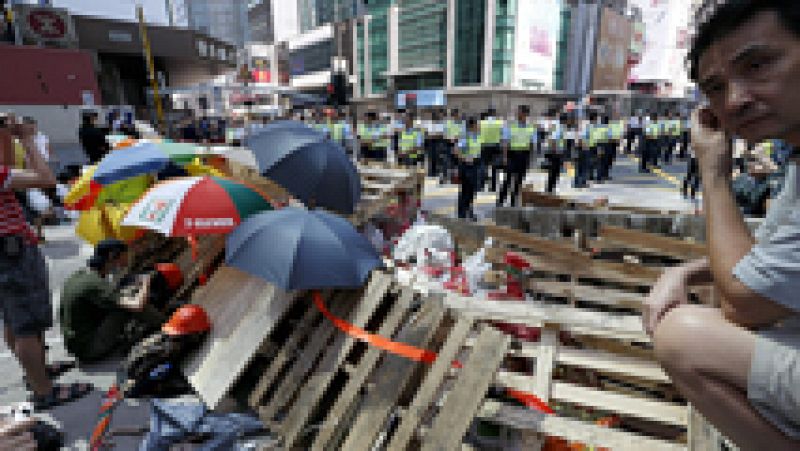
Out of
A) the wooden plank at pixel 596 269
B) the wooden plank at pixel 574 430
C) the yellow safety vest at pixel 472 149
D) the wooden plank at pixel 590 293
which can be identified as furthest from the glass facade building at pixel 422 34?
the wooden plank at pixel 574 430

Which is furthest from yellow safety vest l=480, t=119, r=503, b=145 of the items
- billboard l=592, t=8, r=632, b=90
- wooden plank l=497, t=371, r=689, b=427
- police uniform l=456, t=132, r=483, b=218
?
billboard l=592, t=8, r=632, b=90

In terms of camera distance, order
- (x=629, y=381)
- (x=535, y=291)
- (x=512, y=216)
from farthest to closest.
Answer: (x=512, y=216) < (x=535, y=291) < (x=629, y=381)

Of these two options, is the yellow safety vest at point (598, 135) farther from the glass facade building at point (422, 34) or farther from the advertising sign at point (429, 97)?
the glass facade building at point (422, 34)

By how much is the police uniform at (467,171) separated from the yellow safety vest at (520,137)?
2.99 feet

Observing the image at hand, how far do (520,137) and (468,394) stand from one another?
7.56 m

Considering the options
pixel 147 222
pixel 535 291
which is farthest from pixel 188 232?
pixel 535 291

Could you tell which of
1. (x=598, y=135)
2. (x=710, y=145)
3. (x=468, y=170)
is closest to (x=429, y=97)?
(x=598, y=135)

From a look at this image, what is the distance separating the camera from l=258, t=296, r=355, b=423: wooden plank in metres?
2.55

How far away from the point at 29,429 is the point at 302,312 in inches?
69.4

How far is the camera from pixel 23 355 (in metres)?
2.84

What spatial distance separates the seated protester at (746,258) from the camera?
876 mm

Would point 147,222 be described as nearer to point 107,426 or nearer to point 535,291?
point 107,426

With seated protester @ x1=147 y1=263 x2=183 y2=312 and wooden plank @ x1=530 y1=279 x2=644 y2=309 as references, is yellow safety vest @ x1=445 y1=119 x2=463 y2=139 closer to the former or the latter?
wooden plank @ x1=530 y1=279 x2=644 y2=309

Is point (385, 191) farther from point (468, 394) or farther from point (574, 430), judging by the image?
point (574, 430)
